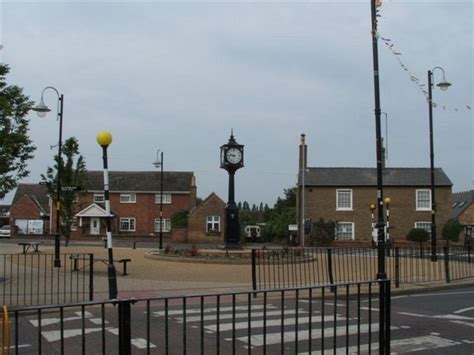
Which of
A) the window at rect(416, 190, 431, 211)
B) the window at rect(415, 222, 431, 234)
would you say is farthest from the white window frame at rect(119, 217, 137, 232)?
the window at rect(416, 190, 431, 211)

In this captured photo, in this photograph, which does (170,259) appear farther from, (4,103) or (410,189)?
(410,189)

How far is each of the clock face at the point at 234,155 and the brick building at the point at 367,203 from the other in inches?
974

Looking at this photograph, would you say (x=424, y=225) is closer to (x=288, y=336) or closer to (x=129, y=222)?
(x=129, y=222)

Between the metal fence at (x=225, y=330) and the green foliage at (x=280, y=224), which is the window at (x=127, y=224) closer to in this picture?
the green foliage at (x=280, y=224)

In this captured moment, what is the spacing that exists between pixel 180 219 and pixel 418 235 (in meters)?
25.2

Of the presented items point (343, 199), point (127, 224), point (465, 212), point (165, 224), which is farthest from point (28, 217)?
point (465, 212)

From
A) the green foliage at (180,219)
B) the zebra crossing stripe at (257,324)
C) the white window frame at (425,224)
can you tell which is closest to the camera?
the zebra crossing stripe at (257,324)

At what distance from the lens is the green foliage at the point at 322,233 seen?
2026 inches

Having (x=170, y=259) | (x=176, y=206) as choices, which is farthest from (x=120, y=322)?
(x=176, y=206)

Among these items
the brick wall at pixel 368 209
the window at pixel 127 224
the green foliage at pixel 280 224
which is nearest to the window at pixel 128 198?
the window at pixel 127 224

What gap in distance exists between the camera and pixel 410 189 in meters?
53.8

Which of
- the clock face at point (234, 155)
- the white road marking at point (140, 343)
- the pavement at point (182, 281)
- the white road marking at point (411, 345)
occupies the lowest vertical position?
the pavement at point (182, 281)

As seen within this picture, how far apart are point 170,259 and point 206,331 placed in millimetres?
16116

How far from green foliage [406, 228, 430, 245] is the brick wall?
2909 millimetres
